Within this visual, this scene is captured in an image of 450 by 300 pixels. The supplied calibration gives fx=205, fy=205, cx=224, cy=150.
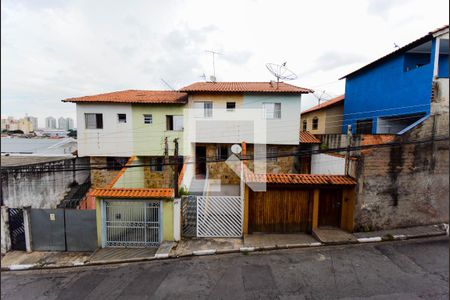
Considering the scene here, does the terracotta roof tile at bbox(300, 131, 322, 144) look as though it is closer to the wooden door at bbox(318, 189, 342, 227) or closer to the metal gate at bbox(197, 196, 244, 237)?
the wooden door at bbox(318, 189, 342, 227)

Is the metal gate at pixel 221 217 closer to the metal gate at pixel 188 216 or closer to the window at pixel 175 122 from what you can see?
the metal gate at pixel 188 216

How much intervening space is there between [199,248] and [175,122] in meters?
8.46

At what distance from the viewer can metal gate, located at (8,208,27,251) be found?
7.79 m

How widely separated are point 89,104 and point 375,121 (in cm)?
1687

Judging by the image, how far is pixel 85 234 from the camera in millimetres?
7820

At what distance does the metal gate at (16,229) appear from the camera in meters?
7.79

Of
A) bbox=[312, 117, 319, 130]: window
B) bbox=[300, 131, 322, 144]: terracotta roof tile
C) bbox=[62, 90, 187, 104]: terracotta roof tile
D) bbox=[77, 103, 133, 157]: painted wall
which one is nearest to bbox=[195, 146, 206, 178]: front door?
bbox=[62, 90, 187, 104]: terracotta roof tile

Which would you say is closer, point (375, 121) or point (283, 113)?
point (375, 121)

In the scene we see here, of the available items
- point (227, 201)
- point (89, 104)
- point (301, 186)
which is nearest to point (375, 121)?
point (301, 186)

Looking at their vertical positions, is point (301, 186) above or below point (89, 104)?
below

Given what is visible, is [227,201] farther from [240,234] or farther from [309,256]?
[309,256]

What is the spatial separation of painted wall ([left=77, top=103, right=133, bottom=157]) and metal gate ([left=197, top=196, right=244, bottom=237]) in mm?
7763

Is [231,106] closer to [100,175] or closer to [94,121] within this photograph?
[94,121]

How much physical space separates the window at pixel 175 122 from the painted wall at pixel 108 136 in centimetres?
234
